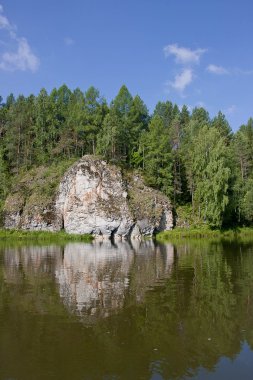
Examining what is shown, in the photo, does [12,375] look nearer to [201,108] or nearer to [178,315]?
[178,315]

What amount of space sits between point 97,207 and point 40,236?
10655mm

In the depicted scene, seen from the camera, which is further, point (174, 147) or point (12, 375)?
point (174, 147)

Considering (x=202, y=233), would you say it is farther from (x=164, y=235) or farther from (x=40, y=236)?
(x=40, y=236)

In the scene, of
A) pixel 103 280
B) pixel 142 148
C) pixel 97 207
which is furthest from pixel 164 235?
pixel 103 280

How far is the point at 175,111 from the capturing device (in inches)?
4230

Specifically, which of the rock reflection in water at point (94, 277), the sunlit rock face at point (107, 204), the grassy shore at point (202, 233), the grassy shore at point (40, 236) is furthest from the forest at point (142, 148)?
the rock reflection in water at point (94, 277)

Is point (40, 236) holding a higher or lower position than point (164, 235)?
higher

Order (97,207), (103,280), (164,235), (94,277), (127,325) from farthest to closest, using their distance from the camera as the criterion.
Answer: (97,207), (164,235), (94,277), (103,280), (127,325)

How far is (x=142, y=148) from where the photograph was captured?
247 ft

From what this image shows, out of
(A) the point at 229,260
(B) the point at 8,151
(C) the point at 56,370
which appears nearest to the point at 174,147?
(B) the point at 8,151

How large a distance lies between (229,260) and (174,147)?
53.9 meters

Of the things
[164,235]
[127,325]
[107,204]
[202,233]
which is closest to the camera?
[127,325]

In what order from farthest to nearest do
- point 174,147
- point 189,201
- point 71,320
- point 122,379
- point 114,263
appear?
point 174,147
point 189,201
point 114,263
point 71,320
point 122,379

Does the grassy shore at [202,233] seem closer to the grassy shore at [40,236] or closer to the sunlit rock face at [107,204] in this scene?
the sunlit rock face at [107,204]
